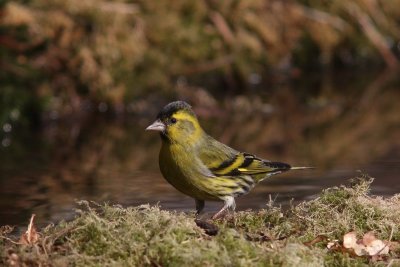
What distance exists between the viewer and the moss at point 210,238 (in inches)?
174

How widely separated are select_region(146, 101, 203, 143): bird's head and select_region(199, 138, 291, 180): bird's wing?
0.14m

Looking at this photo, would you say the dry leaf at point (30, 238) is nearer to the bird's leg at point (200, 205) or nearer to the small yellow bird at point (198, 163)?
the small yellow bird at point (198, 163)

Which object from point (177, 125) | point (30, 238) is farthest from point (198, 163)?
point (30, 238)

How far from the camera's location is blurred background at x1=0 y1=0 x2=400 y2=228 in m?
7.87

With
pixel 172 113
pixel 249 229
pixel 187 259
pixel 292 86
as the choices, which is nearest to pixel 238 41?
pixel 292 86

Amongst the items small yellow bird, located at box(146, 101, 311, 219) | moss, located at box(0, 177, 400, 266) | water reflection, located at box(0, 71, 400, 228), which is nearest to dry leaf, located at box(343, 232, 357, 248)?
moss, located at box(0, 177, 400, 266)

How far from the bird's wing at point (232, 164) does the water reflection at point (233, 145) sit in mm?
248

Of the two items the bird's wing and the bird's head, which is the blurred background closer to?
the bird's wing

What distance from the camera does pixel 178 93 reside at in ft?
39.8

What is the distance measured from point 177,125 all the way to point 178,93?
606cm

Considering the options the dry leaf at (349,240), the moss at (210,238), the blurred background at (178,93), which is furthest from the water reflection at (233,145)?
the dry leaf at (349,240)

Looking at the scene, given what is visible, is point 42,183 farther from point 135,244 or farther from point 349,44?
point 349,44

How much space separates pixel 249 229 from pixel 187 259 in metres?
0.92

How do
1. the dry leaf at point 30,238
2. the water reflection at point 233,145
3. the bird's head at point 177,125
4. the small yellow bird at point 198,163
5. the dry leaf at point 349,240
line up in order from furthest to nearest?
the water reflection at point 233,145
the bird's head at point 177,125
the small yellow bird at point 198,163
the dry leaf at point 349,240
the dry leaf at point 30,238
